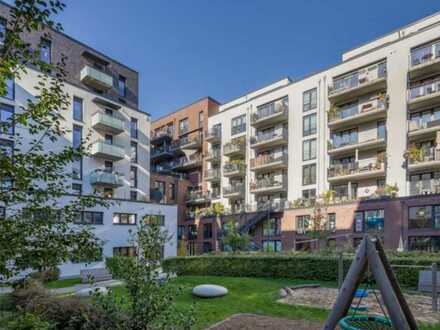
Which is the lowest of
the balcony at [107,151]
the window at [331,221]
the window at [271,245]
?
the window at [271,245]

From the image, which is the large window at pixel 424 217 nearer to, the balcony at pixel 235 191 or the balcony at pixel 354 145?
the balcony at pixel 354 145

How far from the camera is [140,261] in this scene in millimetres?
4926

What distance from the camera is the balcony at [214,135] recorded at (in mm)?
39781

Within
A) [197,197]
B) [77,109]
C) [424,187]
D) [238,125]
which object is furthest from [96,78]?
[424,187]

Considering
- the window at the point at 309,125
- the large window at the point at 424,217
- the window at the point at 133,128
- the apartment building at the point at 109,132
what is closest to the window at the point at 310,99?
the window at the point at 309,125

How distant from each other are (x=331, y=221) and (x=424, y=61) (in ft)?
47.8

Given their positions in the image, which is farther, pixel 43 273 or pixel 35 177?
pixel 43 273

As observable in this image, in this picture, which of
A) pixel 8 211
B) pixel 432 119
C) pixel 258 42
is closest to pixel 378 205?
pixel 432 119

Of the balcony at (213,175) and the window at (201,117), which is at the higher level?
the window at (201,117)

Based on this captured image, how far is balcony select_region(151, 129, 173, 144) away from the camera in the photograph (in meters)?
47.3

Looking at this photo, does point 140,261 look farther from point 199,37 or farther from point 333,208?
point 333,208

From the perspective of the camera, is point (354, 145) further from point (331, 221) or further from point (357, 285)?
point (357, 285)

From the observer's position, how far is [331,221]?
1066 inches

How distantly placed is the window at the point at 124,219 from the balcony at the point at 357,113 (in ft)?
64.9
